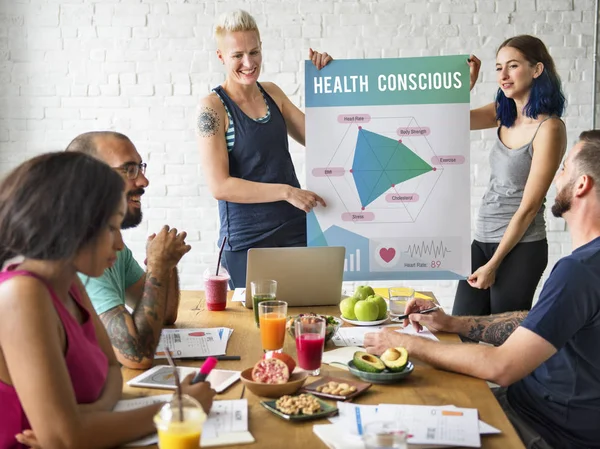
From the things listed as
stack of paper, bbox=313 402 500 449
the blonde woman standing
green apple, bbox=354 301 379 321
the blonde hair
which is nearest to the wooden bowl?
stack of paper, bbox=313 402 500 449

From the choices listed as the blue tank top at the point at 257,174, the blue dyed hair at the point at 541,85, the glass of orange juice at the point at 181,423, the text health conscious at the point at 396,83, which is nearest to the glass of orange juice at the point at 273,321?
the glass of orange juice at the point at 181,423

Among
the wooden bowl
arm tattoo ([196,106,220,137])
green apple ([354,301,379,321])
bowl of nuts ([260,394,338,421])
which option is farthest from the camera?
arm tattoo ([196,106,220,137])

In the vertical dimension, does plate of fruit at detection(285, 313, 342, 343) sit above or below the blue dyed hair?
below

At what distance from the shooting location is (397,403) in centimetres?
154

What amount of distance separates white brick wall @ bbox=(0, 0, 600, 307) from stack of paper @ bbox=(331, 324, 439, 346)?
92.2 inches

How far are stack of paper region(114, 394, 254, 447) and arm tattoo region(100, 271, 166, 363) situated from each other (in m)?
0.22

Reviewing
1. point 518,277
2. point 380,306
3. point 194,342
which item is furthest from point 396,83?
point 194,342

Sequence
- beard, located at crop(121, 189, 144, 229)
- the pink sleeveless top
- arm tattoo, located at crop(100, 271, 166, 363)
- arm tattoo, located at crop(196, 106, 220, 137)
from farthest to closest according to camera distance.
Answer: arm tattoo, located at crop(196, 106, 220, 137) → beard, located at crop(121, 189, 144, 229) → arm tattoo, located at crop(100, 271, 166, 363) → the pink sleeveless top

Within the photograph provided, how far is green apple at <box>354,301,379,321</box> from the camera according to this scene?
2221mm

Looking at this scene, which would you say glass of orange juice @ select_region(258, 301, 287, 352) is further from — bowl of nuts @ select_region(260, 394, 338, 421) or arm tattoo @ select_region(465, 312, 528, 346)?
arm tattoo @ select_region(465, 312, 528, 346)

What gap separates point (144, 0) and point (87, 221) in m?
3.34

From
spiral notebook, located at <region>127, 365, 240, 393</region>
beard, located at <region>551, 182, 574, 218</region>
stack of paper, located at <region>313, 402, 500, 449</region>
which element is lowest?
stack of paper, located at <region>313, 402, 500, 449</region>

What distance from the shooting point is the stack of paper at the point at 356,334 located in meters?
2.02

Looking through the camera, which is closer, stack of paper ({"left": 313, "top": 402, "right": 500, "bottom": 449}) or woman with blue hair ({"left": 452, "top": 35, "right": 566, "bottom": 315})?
stack of paper ({"left": 313, "top": 402, "right": 500, "bottom": 449})
